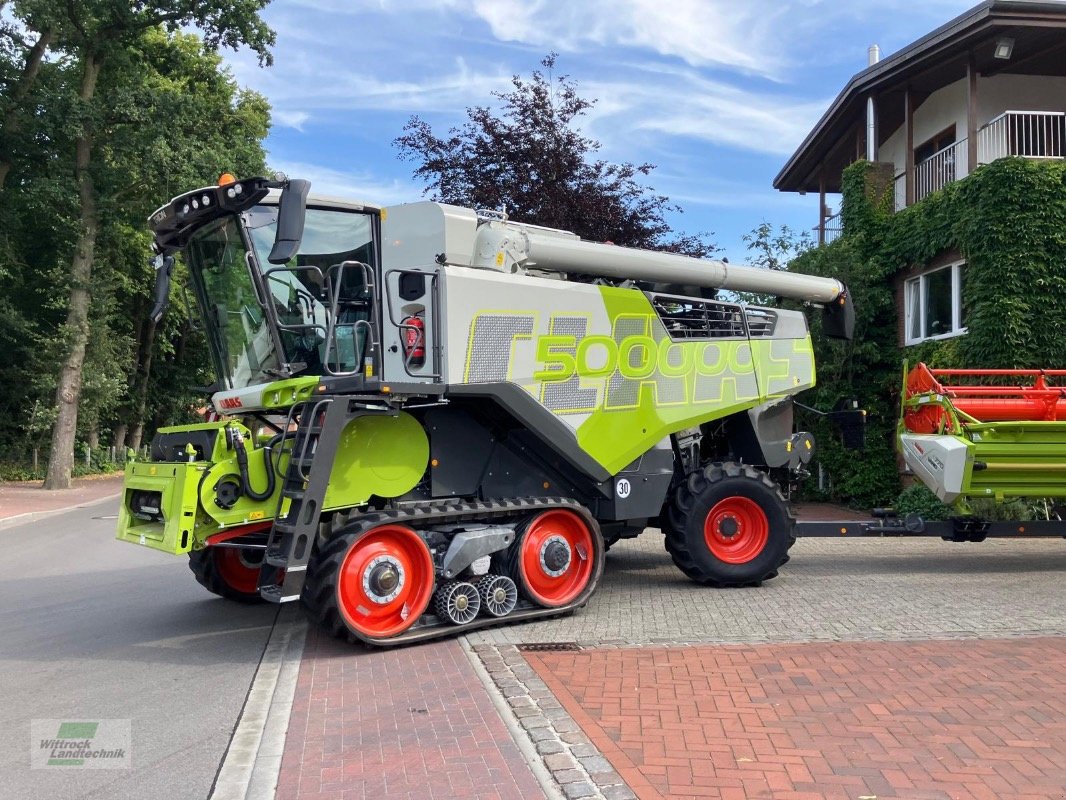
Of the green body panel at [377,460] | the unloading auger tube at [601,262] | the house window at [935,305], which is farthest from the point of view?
the house window at [935,305]

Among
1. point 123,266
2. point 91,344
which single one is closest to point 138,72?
point 123,266

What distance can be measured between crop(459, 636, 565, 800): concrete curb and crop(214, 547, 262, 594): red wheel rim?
313 cm

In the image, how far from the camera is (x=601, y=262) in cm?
813

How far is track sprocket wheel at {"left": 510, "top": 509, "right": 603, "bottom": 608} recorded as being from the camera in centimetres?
733

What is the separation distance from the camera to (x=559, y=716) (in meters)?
4.86

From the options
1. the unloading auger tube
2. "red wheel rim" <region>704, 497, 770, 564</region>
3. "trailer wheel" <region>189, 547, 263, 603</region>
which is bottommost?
"trailer wheel" <region>189, 547, 263, 603</region>

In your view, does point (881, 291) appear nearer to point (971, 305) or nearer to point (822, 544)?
point (971, 305)

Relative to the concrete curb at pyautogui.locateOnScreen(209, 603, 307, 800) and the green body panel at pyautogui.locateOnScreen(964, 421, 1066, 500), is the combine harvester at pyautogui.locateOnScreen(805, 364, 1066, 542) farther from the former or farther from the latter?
the concrete curb at pyautogui.locateOnScreen(209, 603, 307, 800)

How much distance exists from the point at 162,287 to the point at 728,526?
226 inches

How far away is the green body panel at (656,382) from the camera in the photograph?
7.97 m

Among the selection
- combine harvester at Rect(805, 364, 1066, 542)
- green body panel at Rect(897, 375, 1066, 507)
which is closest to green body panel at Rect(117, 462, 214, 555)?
combine harvester at Rect(805, 364, 1066, 542)

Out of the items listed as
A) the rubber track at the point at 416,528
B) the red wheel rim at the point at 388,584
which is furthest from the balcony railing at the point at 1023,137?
the red wheel rim at the point at 388,584

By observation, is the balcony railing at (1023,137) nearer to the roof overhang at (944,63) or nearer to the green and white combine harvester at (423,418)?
the roof overhang at (944,63)

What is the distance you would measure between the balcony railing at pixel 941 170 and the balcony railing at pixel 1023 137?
0.38 meters
